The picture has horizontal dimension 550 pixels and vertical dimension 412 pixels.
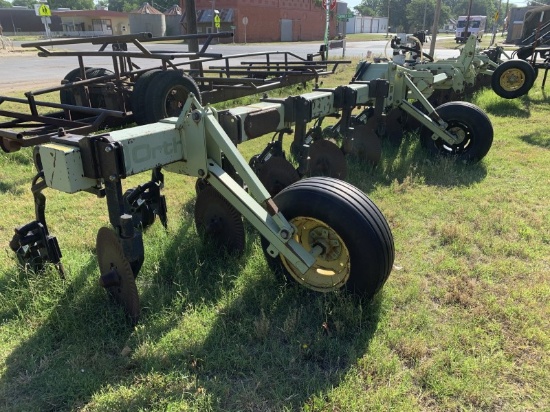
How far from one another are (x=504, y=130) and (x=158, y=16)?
53.6 meters

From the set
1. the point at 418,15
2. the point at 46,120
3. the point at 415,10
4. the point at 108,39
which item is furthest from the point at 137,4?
the point at 46,120

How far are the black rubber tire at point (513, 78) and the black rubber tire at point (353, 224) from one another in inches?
370

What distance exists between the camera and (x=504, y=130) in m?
8.13

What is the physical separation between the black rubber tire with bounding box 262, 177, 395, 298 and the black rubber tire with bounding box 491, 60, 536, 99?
940cm

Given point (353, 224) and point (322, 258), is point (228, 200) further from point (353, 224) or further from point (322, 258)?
point (353, 224)

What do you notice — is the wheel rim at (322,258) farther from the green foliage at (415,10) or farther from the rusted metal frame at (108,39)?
the green foliage at (415,10)

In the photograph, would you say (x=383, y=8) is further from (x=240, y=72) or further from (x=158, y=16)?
(x=240, y=72)

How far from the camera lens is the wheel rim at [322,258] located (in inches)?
111

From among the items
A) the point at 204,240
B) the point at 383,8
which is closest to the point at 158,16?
the point at 204,240

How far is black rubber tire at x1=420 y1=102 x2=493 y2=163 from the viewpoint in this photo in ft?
18.5

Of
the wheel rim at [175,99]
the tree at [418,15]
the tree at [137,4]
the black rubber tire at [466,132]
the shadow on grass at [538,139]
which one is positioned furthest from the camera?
the tree at [418,15]

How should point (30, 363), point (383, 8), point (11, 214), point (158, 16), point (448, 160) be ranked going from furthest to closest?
point (383, 8)
point (158, 16)
point (448, 160)
point (11, 214)
point (30, 363)

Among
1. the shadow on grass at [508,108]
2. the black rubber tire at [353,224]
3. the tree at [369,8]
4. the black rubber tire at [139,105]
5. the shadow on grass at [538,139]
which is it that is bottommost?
the shadow on grass at [508,108]

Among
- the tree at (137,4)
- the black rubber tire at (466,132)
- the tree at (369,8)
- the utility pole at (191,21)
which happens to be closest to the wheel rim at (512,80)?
the black rubber tire at (466,132)
